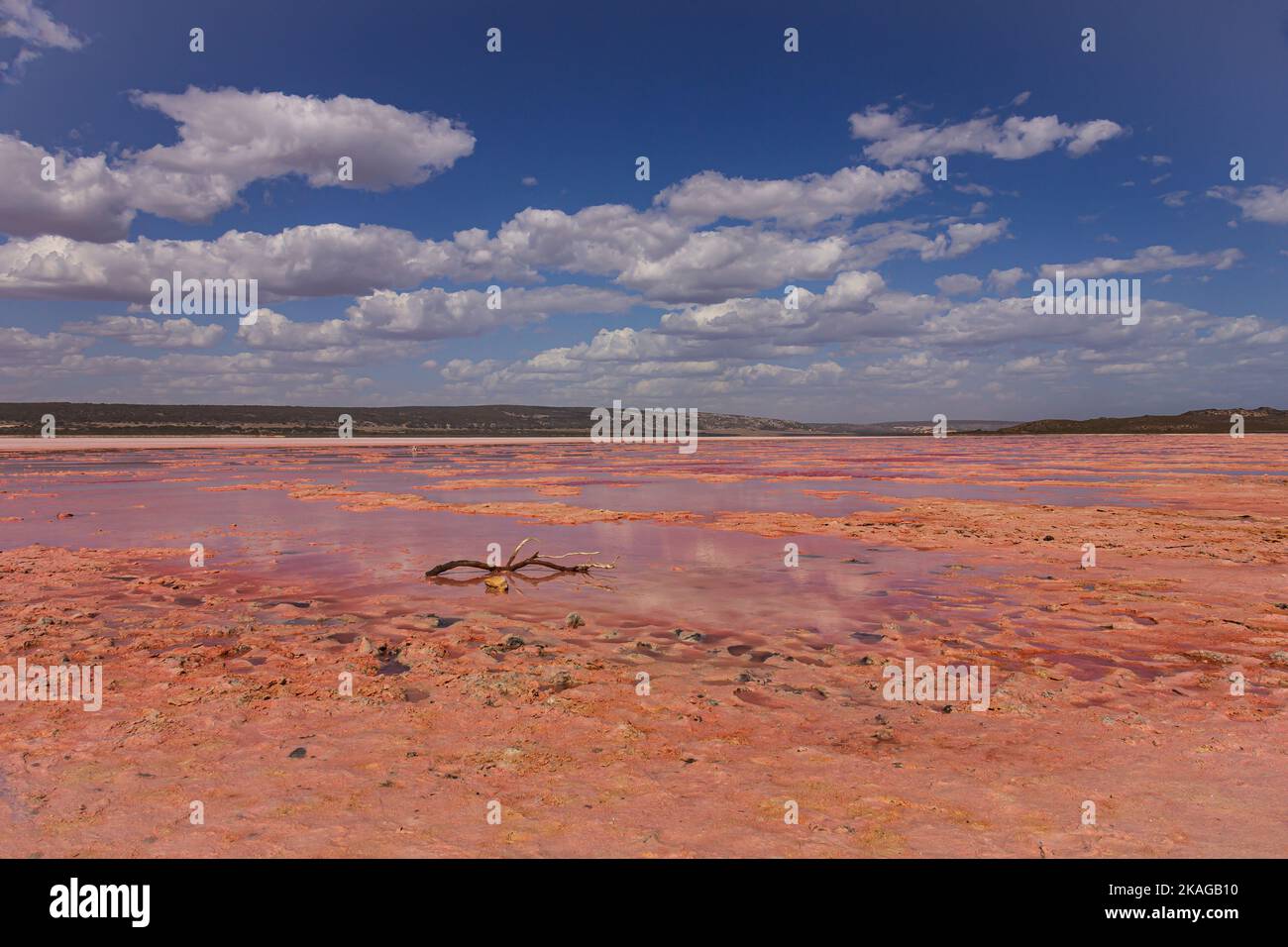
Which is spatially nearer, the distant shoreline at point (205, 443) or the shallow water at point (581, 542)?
the shallow water at point (581, 542)

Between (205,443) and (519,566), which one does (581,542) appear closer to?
(519,566)

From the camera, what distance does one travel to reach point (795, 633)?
8.81 metres

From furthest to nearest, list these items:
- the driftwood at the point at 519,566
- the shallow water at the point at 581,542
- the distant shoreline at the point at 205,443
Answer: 1. the distant shoreline at the point at 205,443
2. the driftwood at the point at 519,566
3. the shallow water at the point at 581,542

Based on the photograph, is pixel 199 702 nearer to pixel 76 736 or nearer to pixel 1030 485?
pixel 76 736

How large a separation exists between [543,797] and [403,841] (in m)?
0.96
